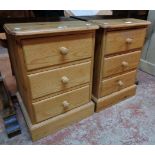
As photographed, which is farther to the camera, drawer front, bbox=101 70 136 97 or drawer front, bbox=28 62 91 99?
drawer front, bbox=101 70 136 97

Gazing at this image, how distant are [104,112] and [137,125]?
0.22 metres

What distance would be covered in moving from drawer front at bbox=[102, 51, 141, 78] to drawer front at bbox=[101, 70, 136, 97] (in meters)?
0.05

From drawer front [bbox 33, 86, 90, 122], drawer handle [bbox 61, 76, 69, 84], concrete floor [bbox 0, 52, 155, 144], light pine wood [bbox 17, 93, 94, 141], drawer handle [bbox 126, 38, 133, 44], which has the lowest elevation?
concrete floor [bbox 0, 52, 155, 144]

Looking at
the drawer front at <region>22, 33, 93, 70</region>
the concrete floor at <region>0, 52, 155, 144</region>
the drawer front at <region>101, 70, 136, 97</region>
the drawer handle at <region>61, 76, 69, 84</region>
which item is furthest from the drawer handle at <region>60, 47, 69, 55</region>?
the concrete floor at <region>0, 52, 155, 144</region>

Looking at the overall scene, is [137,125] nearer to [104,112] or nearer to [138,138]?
[138,138]

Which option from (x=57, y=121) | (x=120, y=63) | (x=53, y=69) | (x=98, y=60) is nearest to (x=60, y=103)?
(x=57, y=121)

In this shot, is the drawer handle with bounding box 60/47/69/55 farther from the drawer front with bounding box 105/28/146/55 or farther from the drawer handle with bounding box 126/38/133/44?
the drawer handle with bounding box 126/38/133/44

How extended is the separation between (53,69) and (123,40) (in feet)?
1.52

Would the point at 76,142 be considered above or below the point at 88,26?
below

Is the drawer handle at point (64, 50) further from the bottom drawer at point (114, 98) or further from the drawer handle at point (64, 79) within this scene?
the bottom drawer at point (114, 98)

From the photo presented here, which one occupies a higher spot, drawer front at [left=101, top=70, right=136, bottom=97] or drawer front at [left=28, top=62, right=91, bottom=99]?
drawer front at [left=28, top=62, right=91, bottom=99]

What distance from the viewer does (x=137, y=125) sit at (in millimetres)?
997

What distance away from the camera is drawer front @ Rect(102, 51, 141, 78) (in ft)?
3.23
